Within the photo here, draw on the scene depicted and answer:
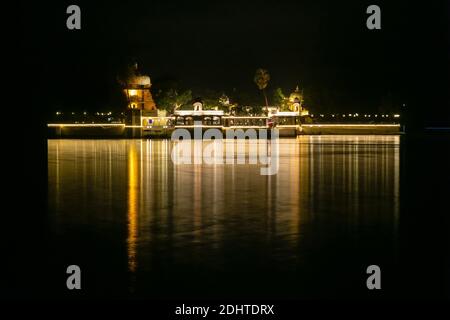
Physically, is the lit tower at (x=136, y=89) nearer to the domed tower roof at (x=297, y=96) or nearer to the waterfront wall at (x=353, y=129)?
the domed tower roof at (x=297, y=96)

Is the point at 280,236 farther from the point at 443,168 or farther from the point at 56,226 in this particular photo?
the point at 443,168

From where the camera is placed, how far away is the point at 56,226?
1009 centimetres

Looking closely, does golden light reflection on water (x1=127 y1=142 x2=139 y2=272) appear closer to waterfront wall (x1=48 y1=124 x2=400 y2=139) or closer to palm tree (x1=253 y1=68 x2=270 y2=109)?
waterfront wall (x1=48 y1=124 x2=400 y2=139)

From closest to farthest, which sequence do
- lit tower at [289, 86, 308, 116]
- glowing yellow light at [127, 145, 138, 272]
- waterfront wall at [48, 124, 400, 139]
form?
glowing yellow light at [127, 145, 138, 272] < waterfront wall at [48, 124, 400, 139] < lit tower at [289, 86, 308, 116]

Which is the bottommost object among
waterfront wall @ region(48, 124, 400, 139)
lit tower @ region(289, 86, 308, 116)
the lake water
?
the lake water

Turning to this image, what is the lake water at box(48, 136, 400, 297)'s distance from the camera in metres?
6.84

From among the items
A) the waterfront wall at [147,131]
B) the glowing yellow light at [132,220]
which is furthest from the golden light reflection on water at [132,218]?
the waterfront wall at [147,131]

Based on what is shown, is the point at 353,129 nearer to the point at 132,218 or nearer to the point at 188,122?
the point at 188,122

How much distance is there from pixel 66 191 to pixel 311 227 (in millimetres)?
6690

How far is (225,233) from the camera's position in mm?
9352

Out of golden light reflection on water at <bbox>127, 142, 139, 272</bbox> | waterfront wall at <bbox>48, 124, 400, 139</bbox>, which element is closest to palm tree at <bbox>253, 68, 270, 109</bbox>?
waterfront wall at <bbox>48, 124, 400, 139</bbox>

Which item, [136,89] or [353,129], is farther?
[136,89]

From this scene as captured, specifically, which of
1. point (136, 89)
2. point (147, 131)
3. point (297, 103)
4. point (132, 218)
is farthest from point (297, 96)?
point (132, 218)

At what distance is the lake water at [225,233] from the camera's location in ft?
22.4
